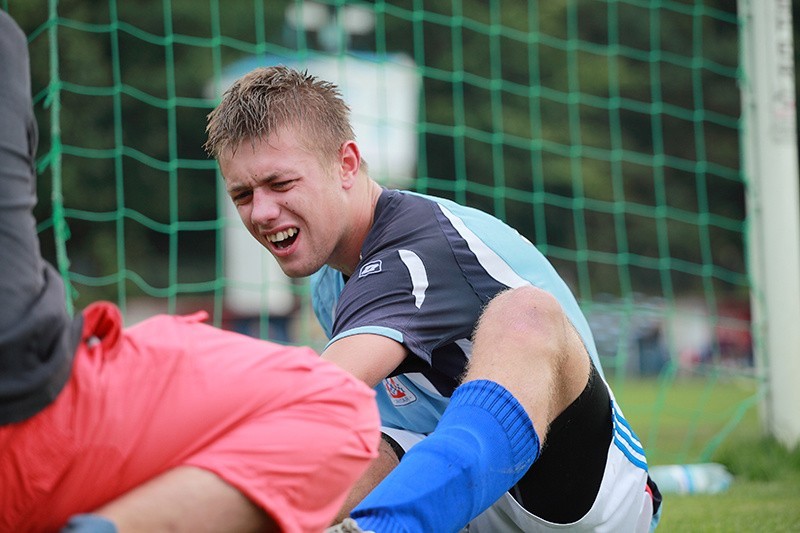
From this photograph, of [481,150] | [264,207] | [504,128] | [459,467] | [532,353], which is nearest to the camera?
[459,467]

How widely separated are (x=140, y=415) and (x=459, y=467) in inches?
21.1

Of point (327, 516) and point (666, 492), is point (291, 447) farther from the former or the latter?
point (666, 492)

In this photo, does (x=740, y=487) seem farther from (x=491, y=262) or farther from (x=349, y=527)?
(x=349, y=527)

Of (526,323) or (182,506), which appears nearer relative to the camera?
(182,506)

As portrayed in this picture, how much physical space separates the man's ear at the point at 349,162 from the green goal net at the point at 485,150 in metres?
7.47

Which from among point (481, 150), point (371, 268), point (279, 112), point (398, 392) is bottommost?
Result: point (481, 150)

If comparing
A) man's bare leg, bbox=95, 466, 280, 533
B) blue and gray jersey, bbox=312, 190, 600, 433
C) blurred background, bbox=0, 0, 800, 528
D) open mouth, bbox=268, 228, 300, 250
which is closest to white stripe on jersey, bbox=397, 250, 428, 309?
blue and gray jersey, bbox=312, 190, 600, 433

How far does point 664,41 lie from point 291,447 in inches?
798

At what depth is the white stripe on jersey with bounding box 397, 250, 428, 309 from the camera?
1.96 m

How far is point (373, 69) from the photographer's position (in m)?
10.5

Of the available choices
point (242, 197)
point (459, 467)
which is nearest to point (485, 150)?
point (242, 197)

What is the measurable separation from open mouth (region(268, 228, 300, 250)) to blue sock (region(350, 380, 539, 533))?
0.56 meters

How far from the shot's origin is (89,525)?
3.82 feet

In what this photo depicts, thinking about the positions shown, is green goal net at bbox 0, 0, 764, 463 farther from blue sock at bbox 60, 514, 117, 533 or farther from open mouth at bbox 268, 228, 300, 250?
blue sock at bbox 60, 514, 117, 533
